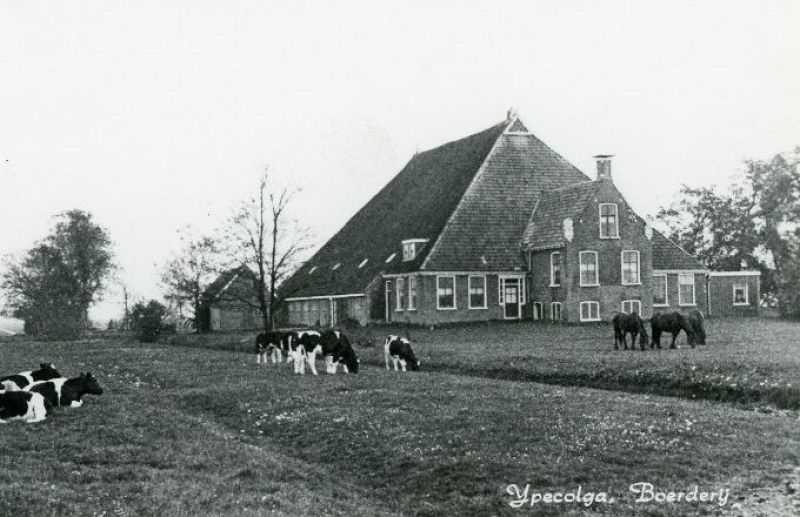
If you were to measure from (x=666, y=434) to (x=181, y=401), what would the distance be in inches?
465

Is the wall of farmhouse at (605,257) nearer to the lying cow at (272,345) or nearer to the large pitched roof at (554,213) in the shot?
the large pitched roof at (554,213)

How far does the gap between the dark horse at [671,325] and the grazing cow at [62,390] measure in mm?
18888

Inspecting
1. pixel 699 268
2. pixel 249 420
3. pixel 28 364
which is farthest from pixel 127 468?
pixel 699 268

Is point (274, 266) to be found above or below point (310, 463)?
above

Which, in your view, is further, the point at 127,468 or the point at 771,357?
the point at 771,357

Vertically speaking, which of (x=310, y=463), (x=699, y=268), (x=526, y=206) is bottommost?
(x=310, y=463)

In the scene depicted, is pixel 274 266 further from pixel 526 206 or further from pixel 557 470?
A: pixel 557 470

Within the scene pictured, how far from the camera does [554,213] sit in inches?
1948

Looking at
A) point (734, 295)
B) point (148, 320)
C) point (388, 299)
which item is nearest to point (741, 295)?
point (734, 295)

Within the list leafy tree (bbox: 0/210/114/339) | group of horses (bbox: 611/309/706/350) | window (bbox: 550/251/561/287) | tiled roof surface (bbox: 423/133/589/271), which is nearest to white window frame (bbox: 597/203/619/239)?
window (bbox: 550/251/561/287)

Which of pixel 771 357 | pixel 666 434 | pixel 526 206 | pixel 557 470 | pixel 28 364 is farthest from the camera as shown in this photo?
pixel 526 206

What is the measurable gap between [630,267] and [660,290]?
197 inches

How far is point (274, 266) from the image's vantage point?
48.1 meters

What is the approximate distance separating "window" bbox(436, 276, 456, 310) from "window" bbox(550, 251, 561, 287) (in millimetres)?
5352
